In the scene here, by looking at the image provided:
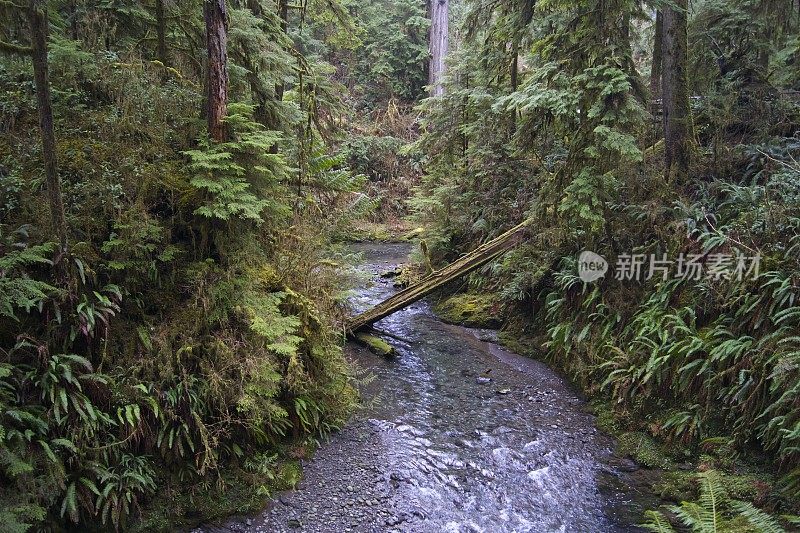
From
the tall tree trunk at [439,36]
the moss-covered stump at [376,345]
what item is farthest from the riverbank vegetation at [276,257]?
the tall tree trunk at [439,36]

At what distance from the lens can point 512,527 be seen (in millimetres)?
5250

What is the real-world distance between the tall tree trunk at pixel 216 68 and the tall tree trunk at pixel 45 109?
5.77ft

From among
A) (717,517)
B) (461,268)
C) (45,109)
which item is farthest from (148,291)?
(461,268)

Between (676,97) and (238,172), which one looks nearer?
(238,172)

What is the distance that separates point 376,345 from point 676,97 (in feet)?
24.4

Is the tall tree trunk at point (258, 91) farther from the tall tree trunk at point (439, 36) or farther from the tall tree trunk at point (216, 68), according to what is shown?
the tall tree trunk at point (439, 36)

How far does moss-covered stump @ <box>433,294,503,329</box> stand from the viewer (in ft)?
37.7

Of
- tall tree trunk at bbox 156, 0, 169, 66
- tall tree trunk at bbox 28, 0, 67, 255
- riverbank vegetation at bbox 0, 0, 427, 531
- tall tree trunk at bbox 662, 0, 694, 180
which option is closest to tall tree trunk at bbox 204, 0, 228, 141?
riverbank vegetation at bbox 0, 0, 427, 531

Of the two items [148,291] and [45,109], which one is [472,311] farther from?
[45,109]

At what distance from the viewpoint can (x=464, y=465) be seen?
6281 millimetres

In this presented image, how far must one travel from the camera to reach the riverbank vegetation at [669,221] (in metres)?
5.94

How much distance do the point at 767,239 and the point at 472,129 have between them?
332 inches

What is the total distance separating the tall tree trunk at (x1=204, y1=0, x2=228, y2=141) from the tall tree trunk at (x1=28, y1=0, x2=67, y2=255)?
1.76 m

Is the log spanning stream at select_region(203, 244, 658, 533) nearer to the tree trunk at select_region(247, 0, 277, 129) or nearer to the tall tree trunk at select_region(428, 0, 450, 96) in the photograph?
the tree trunk at select_region(247, 0, 277, 129)
